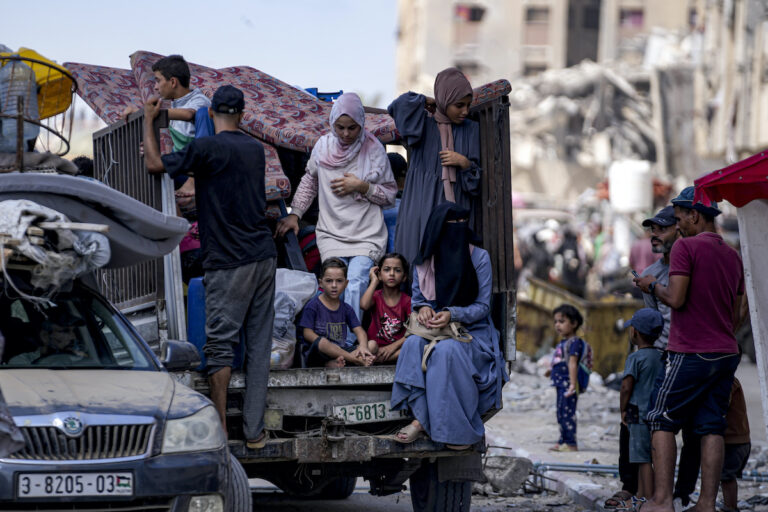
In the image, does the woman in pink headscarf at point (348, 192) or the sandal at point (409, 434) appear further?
the woman in pink headscarf at point (348, 192)

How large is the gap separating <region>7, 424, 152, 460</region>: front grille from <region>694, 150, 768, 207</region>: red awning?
3679mm

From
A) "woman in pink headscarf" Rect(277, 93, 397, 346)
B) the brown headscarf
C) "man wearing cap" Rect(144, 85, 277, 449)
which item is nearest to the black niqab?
the brown headscarf

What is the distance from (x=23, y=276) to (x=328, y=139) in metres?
2.96

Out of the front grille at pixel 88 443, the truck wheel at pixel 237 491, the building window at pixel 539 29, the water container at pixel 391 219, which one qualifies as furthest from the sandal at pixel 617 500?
the building window at pixel 539 29

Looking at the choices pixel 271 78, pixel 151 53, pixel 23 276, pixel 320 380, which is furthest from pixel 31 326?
pixel 271 78

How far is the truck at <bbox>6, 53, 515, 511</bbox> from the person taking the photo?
6.84 meters

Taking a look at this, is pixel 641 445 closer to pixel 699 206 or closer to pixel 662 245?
pixel 662 245

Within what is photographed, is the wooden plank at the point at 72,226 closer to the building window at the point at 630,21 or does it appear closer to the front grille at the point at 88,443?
the front grille at the point at 88,443

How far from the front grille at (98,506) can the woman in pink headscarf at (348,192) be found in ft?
9.91

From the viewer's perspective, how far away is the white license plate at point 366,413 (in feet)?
22.7

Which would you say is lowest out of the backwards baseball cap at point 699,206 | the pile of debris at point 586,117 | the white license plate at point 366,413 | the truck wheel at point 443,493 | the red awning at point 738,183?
the truck wheel at point 443,493

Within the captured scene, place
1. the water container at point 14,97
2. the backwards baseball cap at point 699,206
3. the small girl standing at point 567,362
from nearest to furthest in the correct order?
1. the backwards baseball cap at point 699,206
2. the water container at point 14,97
3. the small girl standing at point 567,362

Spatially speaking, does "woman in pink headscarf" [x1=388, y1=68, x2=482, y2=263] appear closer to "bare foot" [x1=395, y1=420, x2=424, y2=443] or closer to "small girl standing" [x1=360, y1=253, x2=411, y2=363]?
"small girl standing" [x1=360, y1=253, x2=411, y2=363]

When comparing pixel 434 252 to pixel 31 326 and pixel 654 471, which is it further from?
pixel 31 326
